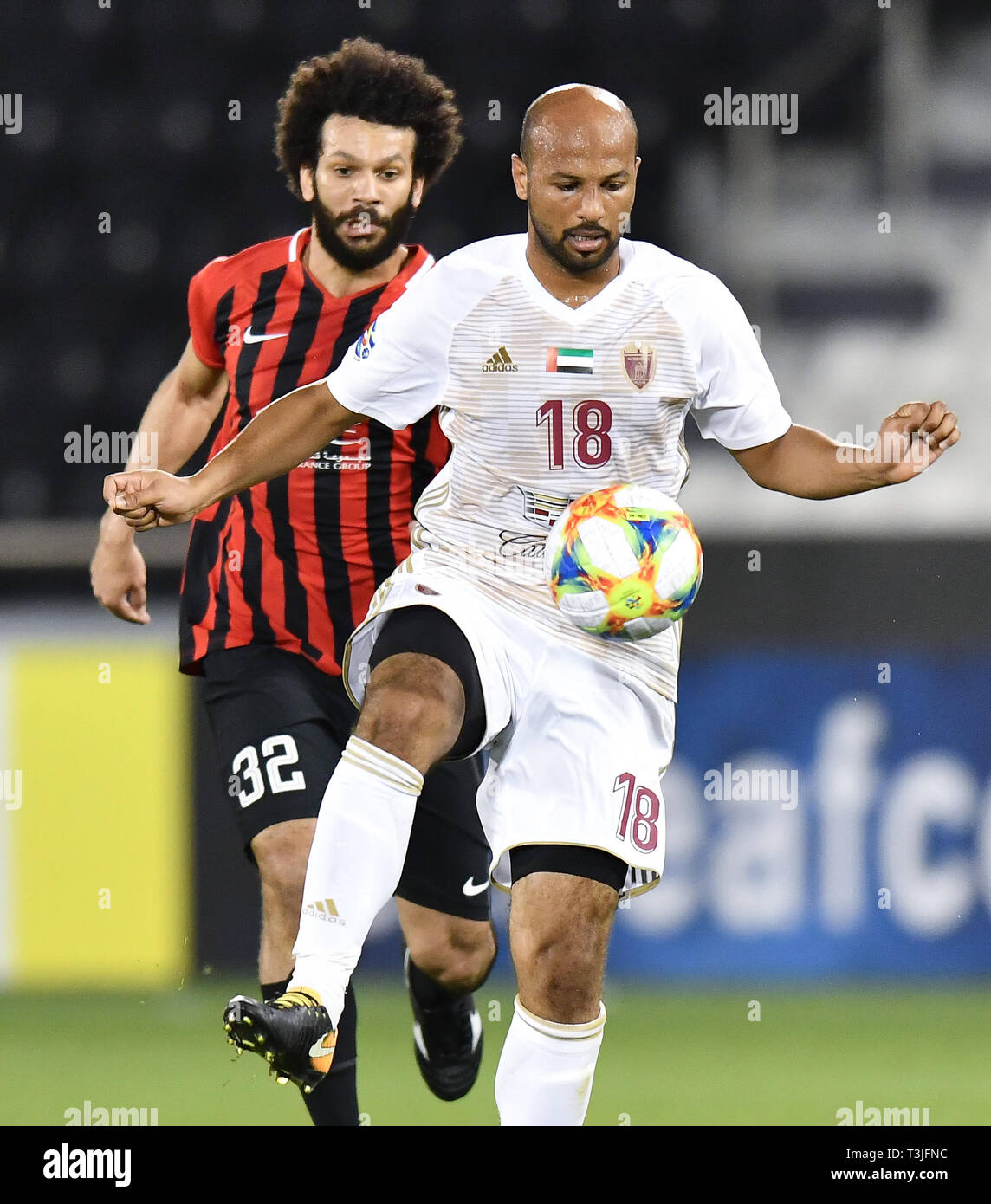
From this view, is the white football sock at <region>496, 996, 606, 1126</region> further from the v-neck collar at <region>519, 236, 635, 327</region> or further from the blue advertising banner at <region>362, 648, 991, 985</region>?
the blue advertising banner at <region>362, 648, 991, 985</region>

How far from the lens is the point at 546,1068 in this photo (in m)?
3.32

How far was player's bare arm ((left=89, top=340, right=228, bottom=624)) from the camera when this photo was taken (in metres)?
4.24

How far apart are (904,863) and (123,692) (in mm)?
2570

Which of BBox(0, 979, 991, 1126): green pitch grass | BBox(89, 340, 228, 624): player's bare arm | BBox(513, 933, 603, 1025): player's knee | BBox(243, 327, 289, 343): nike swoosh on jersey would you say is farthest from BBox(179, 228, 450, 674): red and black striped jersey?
BBox(0, 979, 991, 1126): green pitch grass

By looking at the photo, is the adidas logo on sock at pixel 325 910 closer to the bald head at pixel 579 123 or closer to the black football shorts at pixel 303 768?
the black football shorts at pixel 303 768

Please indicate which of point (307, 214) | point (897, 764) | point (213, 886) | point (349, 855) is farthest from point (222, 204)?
point (349, 855)

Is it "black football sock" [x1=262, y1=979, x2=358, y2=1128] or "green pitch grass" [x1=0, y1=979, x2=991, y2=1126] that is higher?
"black football sock" [x1=262, y1=979, x2=358, y2=1128]

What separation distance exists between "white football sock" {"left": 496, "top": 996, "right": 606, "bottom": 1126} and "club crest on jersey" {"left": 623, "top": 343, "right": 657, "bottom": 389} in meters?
1.11

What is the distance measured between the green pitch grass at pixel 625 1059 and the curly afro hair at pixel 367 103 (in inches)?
91.7

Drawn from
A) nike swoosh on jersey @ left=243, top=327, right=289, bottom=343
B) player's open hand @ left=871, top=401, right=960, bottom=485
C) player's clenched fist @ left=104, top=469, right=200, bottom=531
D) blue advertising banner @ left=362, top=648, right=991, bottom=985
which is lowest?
blue advertising banner @ left=362, top=648, right=991, bottom=985

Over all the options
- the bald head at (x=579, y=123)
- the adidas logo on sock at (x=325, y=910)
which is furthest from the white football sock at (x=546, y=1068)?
the bald head at (x=579, y=123)

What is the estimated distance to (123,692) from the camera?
618 centimetres

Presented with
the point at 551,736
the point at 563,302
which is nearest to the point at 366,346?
the point at 563,302

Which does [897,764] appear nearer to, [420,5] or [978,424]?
[978,424]
